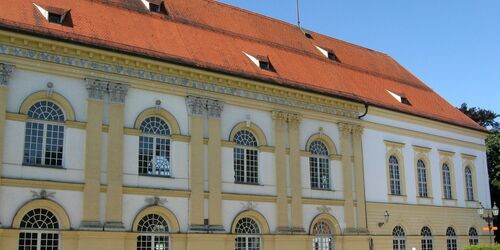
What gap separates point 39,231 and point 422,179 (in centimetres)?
2126

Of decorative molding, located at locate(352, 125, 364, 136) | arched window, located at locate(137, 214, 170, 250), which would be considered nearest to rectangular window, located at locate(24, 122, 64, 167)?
arched window, located at locate(137, 214, 170, 250)

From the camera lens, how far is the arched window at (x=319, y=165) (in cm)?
2877

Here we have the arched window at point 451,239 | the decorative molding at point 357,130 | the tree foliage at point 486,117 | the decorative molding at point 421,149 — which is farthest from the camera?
the tree foliage at point 486,117

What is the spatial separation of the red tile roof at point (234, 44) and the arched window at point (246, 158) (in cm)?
267

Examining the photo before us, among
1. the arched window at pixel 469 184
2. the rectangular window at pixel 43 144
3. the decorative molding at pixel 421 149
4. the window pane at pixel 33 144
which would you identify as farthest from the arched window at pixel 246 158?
the arched window at pixel 469 184

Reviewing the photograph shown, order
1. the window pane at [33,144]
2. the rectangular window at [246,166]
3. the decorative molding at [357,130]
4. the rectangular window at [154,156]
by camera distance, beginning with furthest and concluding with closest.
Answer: the decorative molding at [357,130]
the rectangular window at [246,166]
the rectangular window at [154,156]
the window pane at [33,144]

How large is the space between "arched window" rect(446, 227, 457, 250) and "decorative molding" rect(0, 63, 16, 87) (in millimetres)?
24703

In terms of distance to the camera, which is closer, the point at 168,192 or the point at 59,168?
the point at 59,168

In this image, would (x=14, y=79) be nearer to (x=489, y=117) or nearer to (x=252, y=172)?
(x=252, y=172)

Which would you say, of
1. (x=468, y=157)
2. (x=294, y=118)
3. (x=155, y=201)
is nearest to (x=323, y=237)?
(x=294, y=118)

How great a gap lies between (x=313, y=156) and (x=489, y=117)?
26.2m

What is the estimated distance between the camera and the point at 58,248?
68.4 feet

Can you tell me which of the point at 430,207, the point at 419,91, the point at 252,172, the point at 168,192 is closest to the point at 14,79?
the point at 168,192

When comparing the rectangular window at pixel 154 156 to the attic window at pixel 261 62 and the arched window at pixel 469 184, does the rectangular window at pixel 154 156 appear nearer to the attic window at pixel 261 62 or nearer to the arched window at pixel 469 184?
the attic window at pixel 261 62
